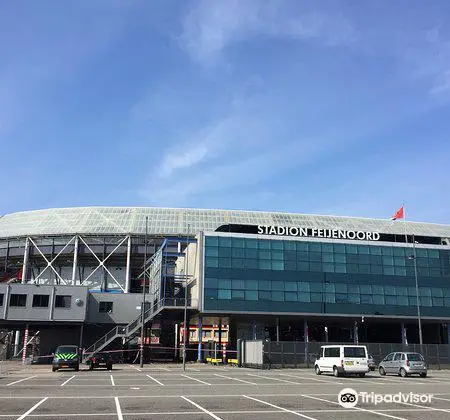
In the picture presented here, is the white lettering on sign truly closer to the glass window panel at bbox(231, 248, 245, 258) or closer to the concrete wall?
the glass window panel at bbox(231, 248, 245, 258)

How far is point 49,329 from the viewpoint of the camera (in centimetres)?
6494

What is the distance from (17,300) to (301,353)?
110ft

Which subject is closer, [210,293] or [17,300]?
[210,293]

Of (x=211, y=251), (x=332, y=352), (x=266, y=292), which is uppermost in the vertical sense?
(x=211, y=251)

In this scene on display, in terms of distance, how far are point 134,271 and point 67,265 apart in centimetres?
1049

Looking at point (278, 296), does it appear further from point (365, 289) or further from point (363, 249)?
point (363, 249)

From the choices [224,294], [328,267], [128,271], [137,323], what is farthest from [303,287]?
[128,271]

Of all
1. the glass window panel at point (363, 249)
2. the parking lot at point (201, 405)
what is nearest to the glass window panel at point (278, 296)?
the glass window panel at point (363, 249)

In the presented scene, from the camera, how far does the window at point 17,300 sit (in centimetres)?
5910

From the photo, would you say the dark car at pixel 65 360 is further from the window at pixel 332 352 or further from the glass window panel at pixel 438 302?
the glass window panel at pixel 438 302

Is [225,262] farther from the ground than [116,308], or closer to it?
farther from the ground

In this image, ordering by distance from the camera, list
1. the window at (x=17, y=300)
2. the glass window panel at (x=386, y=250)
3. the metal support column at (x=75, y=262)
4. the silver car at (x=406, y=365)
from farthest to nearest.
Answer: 1. the metal support column at (x=75, y=262)
2. the glass window panel at (x=386, y=250)
3. the window at (x=17, y=300)
4. the silver car at (x=406, y=365)

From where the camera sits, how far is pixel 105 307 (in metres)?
63.9

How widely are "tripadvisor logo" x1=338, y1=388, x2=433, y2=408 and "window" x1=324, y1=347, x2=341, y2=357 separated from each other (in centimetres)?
1175
